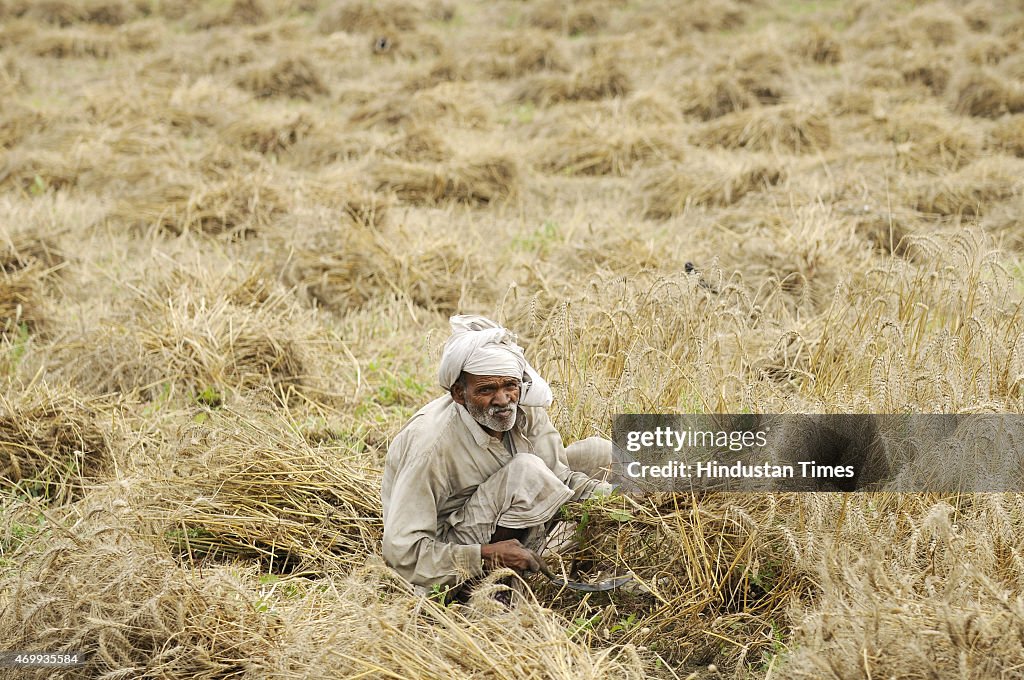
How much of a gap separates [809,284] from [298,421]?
7.69 feet

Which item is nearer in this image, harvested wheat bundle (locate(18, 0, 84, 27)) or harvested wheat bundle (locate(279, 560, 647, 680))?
harvested wheat bundle (locate(279, 560, 647, 680))

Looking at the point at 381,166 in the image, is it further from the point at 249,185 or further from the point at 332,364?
the point at 332,364

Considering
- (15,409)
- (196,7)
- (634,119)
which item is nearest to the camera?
(15,409)

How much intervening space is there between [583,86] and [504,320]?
5.03 metres

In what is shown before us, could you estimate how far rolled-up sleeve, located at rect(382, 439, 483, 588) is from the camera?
2594 millimetres

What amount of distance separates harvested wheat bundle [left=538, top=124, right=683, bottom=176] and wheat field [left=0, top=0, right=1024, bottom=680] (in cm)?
3

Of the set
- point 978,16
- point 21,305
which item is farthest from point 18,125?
point 978,16

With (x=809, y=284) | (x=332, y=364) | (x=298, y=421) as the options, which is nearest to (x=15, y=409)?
(x=298, y=421)

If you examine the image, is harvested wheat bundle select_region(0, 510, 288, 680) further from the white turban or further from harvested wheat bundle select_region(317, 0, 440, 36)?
harvested wheat bundle select_region(317, 0, 440, 36)

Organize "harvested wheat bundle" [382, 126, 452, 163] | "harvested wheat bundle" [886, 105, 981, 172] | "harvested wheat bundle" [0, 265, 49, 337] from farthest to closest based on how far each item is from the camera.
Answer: "harvested wheat bundle" [382, 126, 452, 163] → "harvested wheat bundle" [886, 105, 981, 172] → "harvested wheat bundle" [0, 265, 49, 337]

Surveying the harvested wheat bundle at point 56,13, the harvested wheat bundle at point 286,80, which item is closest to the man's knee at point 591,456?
the harvested wheat bundle at point 286,80

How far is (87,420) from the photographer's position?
3654 mm

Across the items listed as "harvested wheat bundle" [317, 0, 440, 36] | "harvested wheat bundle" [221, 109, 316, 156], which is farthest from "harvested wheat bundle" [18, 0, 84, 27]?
"harvested wheat bundle" [221, 109, 316, 156]

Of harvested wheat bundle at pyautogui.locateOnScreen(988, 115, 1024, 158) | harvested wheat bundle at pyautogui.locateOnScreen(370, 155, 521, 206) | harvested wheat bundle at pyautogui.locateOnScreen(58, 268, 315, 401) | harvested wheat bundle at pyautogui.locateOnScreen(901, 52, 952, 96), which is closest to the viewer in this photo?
harvested wheat bundle at pyautogui.locateOnScreen(58, 268, 315, 401)
